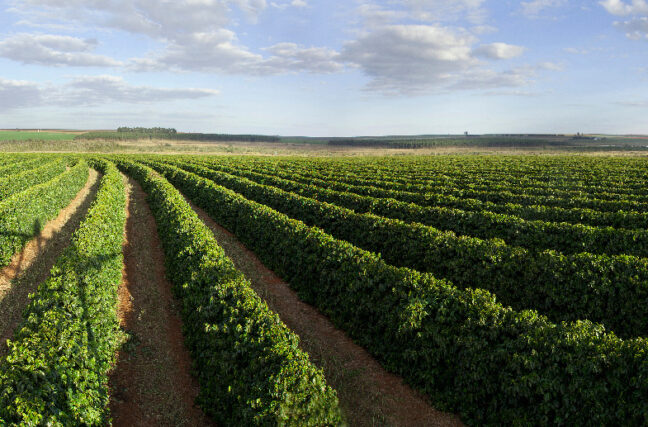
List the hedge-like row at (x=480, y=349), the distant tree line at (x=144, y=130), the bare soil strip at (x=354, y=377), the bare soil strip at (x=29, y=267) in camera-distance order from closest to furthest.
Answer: the hedge-like row at (x=480, y=349)
the bare soil strip at (x=354, y=377)
the bare soil strip at (x=29, y=267)
the distant tree line at (x=144, y=130)

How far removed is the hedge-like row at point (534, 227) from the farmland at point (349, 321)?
2.4 inches

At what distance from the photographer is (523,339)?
22.6 feet

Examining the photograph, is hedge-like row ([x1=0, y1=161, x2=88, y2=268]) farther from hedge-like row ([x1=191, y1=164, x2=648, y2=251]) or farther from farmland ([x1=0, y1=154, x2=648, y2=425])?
hedge-like row ([x1=191, y1=164, x2=648, y2=251])

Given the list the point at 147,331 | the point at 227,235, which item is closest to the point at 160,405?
the point at 147,331

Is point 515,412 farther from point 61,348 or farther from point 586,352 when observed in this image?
point 61,348

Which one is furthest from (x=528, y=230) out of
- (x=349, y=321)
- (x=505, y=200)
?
(x=349, y=321)

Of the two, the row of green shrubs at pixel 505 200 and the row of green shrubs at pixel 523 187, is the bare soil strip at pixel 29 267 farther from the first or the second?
the row of green shrubs at pixel 523 187

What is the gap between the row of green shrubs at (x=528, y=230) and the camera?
12.7m

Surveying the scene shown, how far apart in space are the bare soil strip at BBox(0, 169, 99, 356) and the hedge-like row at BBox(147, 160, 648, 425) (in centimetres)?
909

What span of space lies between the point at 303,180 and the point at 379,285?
930 inches

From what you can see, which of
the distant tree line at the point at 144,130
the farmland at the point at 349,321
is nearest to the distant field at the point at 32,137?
the distant tree line at the point at 144,130

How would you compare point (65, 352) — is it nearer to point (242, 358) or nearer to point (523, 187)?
point (242, 358)

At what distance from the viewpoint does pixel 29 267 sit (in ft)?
51.6

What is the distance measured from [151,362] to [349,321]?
5.07 metres
